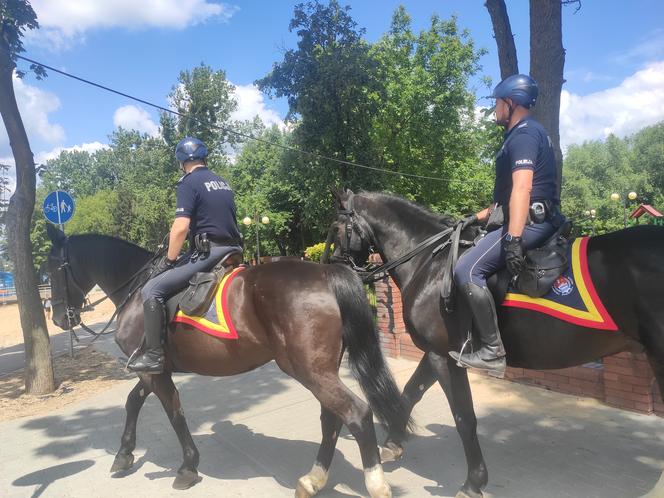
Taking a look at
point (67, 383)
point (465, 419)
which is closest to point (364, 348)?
point (465, 419)

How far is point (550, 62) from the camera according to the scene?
6215mm

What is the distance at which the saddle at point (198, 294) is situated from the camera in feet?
11.8

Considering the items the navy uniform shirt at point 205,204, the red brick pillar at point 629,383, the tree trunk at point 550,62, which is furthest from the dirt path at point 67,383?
the tree trunk at point 550,62

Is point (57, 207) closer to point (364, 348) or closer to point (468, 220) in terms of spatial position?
point (364, 348)

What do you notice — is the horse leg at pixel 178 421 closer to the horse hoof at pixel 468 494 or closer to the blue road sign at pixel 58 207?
the horse hoof at pixel 468 494

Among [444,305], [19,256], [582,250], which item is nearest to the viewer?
[582,250]

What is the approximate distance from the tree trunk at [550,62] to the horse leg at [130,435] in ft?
18.9

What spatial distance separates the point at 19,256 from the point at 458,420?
21.6ft

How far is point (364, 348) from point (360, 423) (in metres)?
0.55

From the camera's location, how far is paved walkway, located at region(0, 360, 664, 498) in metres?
3.57

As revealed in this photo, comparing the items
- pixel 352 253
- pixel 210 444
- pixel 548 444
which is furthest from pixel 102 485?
pixel 548 444

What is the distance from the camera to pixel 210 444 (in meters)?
4.65

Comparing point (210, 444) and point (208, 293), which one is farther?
point (210, 444)

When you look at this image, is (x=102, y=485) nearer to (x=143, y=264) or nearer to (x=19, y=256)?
(x=143, y=264)
